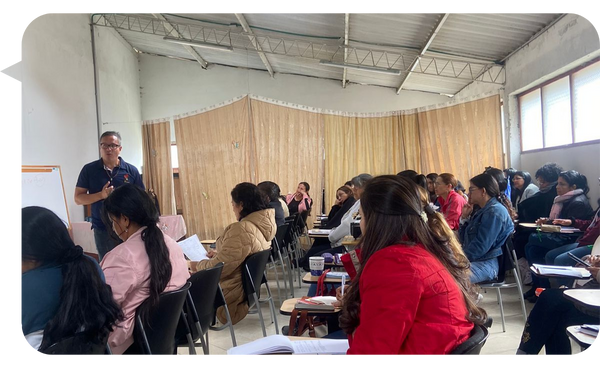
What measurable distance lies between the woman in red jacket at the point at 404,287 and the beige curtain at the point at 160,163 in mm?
5706

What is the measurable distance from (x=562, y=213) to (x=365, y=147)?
148 inches

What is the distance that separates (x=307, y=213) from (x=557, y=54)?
384 cm

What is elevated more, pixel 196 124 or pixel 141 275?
pixel 196 124

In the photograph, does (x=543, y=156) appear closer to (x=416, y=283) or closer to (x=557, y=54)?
(x=557, y=54)

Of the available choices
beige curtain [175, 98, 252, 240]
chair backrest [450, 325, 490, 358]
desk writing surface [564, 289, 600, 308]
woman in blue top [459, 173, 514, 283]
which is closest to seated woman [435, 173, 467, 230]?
woman in blue top [459, 173, 514, 283]

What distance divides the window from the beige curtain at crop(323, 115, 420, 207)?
177cm

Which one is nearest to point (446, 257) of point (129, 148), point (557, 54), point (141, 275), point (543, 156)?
point (141, 275)

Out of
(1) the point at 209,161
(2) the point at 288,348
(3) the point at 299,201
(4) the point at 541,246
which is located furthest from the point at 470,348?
(1) the point at 209,161

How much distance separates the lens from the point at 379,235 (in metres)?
1.24

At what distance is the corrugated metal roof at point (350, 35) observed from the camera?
18.1 ft

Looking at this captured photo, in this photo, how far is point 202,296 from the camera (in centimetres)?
203

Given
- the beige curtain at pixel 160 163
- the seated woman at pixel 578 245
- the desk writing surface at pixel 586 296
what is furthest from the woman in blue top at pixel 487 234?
the beige curtain at pixel 160 163

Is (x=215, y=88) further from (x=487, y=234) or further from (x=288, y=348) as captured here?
(x=288, y=348)

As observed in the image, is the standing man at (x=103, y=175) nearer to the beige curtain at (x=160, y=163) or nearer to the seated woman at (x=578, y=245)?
the seated woman at (x=578, y=245)
